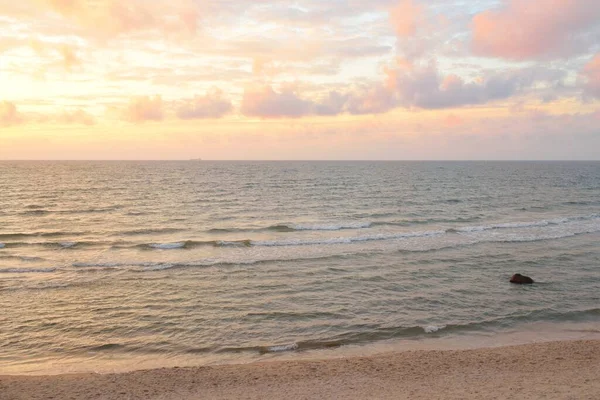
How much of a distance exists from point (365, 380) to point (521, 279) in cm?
1312

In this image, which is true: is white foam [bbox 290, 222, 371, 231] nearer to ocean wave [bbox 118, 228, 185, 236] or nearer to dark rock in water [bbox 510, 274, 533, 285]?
ocean wave [bbox 118, 228, 185, 236]

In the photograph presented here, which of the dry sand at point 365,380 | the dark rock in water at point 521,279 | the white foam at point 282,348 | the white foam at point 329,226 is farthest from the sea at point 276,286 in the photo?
the dry sand at point 365,380

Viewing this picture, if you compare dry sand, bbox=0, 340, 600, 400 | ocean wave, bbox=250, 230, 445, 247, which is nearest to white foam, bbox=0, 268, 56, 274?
ocean wave, bbox=250, 230, 445, 247

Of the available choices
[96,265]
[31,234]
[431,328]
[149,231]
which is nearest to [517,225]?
[431,328]

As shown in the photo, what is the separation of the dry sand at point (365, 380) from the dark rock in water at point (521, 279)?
321 inches

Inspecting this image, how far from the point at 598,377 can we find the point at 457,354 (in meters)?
3.38

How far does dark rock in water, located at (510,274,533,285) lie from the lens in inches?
838

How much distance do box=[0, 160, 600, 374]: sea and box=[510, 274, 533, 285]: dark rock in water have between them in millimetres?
414

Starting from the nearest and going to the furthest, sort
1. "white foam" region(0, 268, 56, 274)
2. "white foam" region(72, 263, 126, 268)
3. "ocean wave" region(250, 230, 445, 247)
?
1. "white foam" region(0, 268, 56, 274)
2. "white foam" region(72, 263, 126, 268)
3. "ocean wave" region(250, 230, 445, 247)

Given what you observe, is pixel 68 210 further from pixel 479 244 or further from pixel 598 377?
pixel 598 377

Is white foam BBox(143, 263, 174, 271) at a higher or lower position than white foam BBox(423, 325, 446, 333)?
lower

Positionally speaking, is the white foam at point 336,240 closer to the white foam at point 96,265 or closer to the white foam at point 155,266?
the white foam at point 155,266

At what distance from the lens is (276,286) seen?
20922 mm

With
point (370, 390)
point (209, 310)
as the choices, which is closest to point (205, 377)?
point (370, 390)
